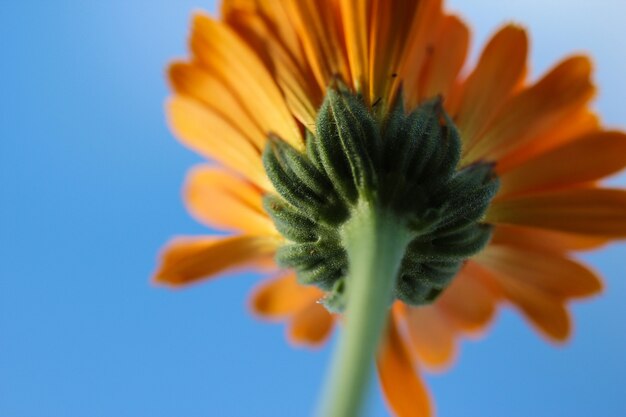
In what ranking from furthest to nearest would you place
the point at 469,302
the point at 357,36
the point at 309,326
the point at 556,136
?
the point at 309,326 → the point at 469,302 → the point at 556,136 → the point at 357,36

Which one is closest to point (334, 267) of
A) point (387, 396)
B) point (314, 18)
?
point (387, 396)

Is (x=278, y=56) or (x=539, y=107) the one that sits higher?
(x=278, y=56)

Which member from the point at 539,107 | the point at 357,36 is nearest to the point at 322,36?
the point at 357,36

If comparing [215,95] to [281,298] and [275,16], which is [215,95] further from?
[281,298]

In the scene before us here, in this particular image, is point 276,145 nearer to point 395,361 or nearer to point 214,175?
point 214,175

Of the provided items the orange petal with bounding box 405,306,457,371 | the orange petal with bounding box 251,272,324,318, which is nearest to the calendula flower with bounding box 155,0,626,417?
the orange petal with bounding box 405,306,457,371

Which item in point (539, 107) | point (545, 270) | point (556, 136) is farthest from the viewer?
point (545, 270)

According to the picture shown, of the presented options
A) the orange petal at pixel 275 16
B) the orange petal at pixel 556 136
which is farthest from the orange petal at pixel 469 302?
the orange petal at pixel 275 16

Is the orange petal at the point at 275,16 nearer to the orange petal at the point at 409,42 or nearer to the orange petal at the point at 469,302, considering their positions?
the orange petal at the point at 409,42

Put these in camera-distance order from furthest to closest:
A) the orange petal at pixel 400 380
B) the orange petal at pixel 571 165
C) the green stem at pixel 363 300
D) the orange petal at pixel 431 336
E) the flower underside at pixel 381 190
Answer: the orange petal at pixel 431 336 → the orange petal at pixel 400 380 → the orange petal at pixel 571 165 → the flower underside at pixel 381 190 → the green stem at pixel 363 300
